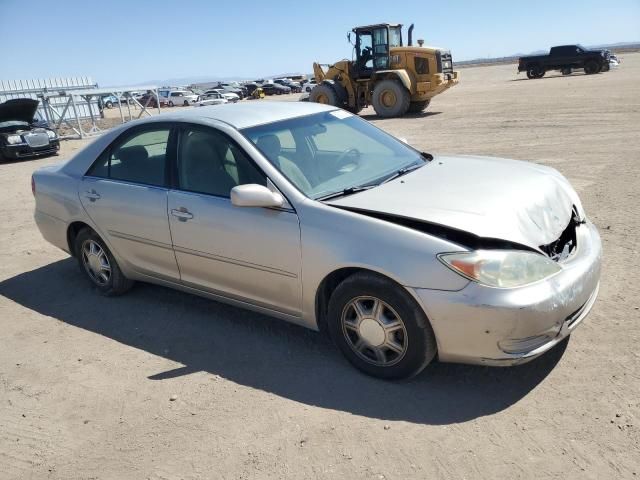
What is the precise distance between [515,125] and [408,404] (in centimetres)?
1207

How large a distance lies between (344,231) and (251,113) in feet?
4.72

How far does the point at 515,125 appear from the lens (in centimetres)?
1357

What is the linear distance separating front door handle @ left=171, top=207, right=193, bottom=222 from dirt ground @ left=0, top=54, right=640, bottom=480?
0.87 metres

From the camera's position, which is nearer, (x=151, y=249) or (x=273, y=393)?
(x=273, y=393)

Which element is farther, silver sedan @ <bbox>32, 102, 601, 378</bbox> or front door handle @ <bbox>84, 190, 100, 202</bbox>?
front door handle @ <bbox>84, 190, 100, 202</bbox>

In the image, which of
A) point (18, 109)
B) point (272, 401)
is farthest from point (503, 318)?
point (18, 109)

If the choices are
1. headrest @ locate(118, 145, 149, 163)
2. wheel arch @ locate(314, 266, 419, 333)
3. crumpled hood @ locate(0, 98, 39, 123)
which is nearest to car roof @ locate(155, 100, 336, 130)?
headrest @ locate(118, 145, 149, 163)

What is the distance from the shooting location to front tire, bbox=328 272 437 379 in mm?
2932

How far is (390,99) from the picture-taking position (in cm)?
1844

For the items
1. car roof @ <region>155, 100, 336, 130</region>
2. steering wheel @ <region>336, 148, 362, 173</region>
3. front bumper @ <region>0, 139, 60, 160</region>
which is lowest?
front bumper @ <region>0, 139, 60, 160</region>

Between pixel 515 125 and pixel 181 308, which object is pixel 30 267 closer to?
pixel 181 308

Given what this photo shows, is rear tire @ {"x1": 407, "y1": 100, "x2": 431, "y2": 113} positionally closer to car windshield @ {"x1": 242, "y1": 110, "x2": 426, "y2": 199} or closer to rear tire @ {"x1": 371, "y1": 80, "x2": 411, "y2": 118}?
rear tire @ {"x1": 371, "y1": 80, "x2": 411, "y2": 118}

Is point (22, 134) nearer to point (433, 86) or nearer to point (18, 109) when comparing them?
point (18, 109)

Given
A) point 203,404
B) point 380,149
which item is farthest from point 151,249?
point 380,149
